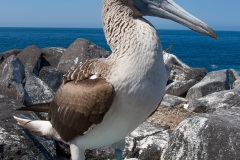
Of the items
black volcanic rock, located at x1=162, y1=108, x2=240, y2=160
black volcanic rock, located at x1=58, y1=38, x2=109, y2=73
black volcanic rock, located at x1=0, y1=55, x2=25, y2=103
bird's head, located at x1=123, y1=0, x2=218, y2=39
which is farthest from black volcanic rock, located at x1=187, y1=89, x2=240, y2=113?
bird's head, located at x1=123, y1=0, x2=218, y2=39

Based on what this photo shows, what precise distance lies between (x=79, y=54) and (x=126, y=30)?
863 cm

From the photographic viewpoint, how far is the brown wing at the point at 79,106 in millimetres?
3441

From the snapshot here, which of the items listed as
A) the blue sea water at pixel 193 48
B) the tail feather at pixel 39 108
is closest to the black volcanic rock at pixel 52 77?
the tail feather at pixel 39 108

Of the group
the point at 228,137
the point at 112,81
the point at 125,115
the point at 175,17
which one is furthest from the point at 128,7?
the point at 228,137

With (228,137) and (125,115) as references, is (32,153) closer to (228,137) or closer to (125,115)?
(125,115)

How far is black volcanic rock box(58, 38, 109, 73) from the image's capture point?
12.0 meters

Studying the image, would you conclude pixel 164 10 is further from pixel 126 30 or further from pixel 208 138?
pixel 208 138

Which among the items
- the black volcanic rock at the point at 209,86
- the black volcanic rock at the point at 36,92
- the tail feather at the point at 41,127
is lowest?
the black volcanic rock at the point at 209,86

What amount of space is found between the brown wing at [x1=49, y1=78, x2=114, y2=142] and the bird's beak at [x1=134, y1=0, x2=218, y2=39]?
2.17ft

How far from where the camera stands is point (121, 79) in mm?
3383

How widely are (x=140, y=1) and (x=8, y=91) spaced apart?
478 cm

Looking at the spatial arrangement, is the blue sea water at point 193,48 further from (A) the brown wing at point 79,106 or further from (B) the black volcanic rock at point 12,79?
(B) the black volcanic rock at point 12,79

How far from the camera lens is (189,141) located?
16.6 feet

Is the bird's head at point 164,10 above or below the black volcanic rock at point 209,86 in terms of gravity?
above
